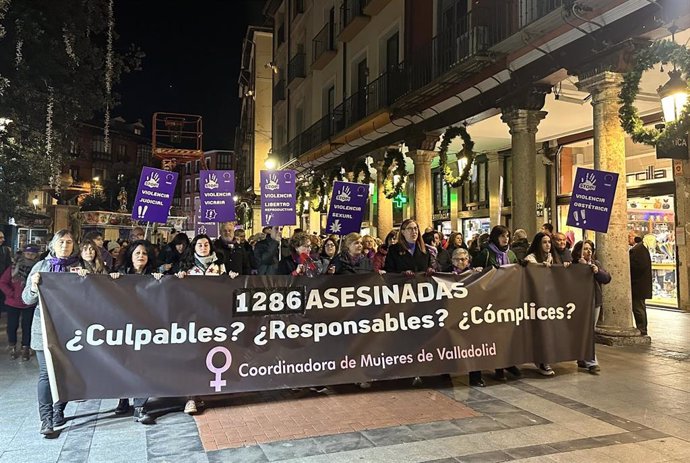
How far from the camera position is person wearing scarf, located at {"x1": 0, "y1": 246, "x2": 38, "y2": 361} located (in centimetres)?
838

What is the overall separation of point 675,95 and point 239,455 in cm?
677

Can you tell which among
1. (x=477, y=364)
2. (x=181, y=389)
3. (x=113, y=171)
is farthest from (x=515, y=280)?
(x=113, y=171)

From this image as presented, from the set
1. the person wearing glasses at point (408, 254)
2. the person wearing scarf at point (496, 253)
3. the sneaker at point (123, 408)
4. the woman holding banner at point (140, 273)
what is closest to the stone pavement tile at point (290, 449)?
the woman holding banner at point (140, 273)

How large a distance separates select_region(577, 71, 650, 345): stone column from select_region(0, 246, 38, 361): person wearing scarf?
29.3ft

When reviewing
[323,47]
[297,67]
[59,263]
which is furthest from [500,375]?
[297,67]

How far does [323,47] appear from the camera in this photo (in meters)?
23.8

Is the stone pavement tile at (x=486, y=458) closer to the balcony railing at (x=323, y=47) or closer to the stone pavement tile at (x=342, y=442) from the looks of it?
the stone pavement tile at (x=342, y=442)

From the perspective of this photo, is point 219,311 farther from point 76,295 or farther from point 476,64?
point 476,64

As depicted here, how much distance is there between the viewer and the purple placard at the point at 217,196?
9.27 metres

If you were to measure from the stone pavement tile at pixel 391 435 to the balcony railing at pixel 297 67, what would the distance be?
2364cm

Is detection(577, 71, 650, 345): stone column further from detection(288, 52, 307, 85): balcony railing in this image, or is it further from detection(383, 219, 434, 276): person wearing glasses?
detection(288, 52, 307, 85): balcony railing

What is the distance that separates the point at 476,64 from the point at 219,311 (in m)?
7.97

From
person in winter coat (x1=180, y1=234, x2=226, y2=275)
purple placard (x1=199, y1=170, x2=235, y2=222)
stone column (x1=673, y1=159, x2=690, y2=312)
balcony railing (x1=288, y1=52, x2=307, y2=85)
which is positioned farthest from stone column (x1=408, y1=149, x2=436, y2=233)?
balcony railing (x1=288, y1=52, x2=307, y2=85)

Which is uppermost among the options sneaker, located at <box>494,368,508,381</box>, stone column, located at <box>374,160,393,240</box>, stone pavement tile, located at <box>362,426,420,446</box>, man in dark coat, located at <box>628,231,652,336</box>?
stone column, located at <box>374,160,393,240</box>
